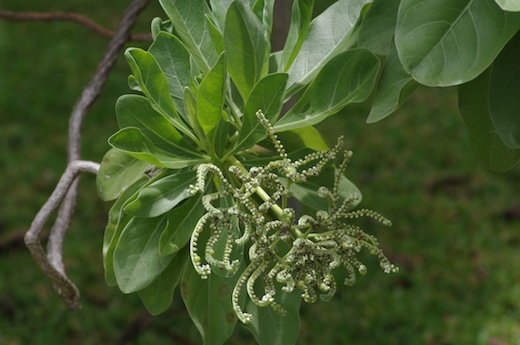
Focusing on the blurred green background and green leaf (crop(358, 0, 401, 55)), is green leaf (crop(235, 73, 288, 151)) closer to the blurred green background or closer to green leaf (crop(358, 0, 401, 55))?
green leaf (crop(358, 0, 401, 55))

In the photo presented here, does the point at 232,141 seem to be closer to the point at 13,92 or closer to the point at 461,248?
the point at 461,248

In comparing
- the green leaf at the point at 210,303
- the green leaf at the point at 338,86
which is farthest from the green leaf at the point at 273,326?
the green leaf at the point at 338,86

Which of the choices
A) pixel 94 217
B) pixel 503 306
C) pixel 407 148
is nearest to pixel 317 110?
pixel 503 306

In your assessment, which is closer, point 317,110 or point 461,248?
point 317,110

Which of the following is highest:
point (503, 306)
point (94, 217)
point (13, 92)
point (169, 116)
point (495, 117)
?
point (169, 116)

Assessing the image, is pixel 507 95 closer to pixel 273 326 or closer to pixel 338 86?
pixel 338 86

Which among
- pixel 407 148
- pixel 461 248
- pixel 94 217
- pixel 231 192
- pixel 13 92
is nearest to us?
pixel 231 192

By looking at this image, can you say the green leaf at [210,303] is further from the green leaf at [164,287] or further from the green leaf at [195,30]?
the green leaf at [195,30]
